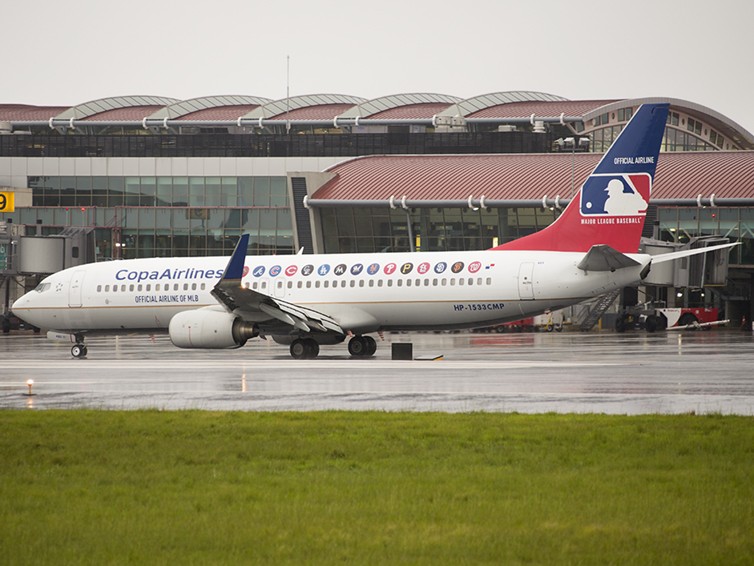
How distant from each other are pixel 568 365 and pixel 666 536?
20924 mm

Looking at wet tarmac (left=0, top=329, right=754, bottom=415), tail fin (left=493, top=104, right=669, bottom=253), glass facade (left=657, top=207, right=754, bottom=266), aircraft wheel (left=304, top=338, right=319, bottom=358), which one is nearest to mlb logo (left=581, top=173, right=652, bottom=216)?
tail fin (left=493, top=104, right=669, bottom=253)

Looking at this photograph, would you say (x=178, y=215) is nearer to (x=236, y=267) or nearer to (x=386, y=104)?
(x=386, y=104)

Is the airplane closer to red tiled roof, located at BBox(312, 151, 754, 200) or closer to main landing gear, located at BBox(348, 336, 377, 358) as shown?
main landing gear, located at BBox(348, 336, 377, 358)

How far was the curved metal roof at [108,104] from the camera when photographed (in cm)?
10588

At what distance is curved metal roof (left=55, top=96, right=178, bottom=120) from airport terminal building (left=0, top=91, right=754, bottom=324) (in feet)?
0.79

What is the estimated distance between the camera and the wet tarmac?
1941 cm

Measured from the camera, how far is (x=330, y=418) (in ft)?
55.8

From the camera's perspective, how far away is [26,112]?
110938 millimetres

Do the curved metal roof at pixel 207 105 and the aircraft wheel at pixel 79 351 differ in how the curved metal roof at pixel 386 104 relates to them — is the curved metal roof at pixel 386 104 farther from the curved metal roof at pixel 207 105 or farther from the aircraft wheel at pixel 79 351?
the aircraft wheel at pixel 79 351

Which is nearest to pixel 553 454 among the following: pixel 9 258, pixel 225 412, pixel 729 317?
pixel 225 412

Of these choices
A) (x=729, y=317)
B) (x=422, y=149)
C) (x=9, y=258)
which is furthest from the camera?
(x=422, y=149)

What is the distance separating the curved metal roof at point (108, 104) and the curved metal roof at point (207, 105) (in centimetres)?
274

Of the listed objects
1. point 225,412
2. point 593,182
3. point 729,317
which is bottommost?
point 729,317

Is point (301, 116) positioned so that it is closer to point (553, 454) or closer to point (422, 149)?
point (422, 149)
